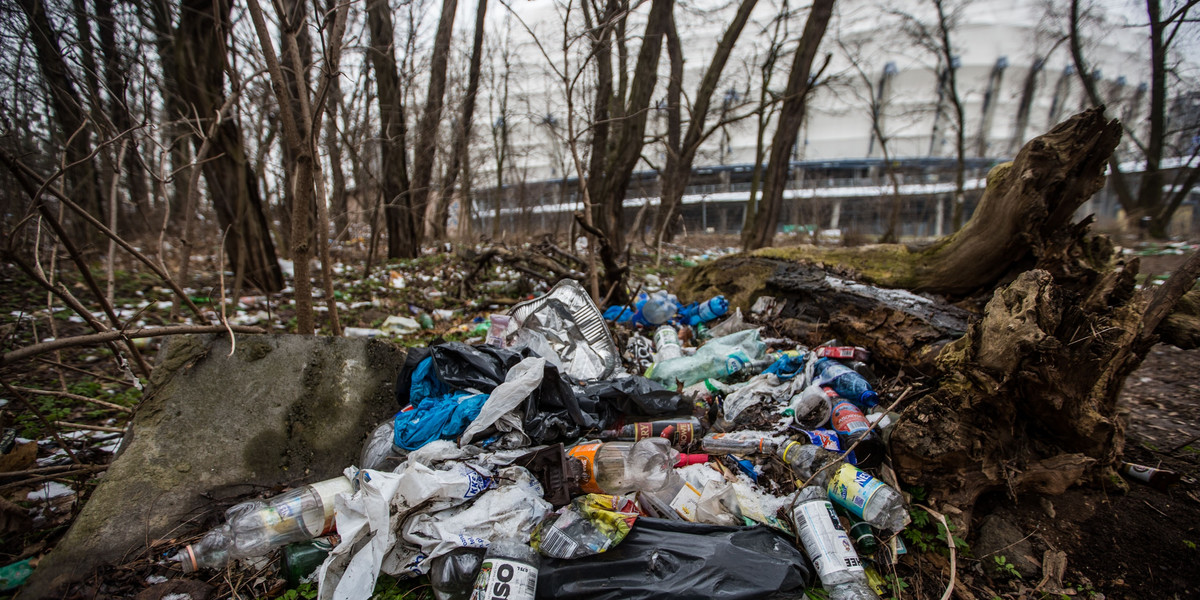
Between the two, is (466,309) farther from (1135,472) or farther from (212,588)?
(1135,472)

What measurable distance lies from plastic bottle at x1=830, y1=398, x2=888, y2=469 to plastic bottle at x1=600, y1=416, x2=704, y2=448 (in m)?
0.65

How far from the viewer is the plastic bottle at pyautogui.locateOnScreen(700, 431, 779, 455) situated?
2.16 metres

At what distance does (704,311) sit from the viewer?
4.25 meters

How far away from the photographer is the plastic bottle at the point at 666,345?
11.1 ft

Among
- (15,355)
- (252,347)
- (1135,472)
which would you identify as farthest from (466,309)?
(1135,472)

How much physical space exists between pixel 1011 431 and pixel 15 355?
11.3 feet

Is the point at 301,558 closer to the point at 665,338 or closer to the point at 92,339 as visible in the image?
the point at 92,339

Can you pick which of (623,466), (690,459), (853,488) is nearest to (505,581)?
(623,466)

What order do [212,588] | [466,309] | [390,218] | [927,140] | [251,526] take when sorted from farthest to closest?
[927,140], [390,218], [466,309], [251,526], [212,588]

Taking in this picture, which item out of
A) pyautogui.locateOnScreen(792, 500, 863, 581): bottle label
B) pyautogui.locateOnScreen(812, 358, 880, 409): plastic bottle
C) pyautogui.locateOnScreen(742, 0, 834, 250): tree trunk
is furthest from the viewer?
pyautogui.locateOnScreen(742, 0, 834, 250): tree trunk

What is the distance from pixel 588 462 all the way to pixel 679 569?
22.5 inches

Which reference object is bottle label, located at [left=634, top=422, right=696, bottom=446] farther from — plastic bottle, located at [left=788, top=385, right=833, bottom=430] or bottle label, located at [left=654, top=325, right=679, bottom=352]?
bottle label, located at [left=654, top=325, right=679, bottom=352]

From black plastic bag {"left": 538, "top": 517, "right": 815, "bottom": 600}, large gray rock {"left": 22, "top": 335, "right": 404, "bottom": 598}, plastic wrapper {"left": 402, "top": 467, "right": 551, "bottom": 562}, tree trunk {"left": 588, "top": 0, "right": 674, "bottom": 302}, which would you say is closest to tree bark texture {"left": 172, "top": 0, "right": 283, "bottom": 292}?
large gray rock {"left": 22, "top": 335, "right": 404, "bottom": 598}

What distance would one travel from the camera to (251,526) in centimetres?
170
